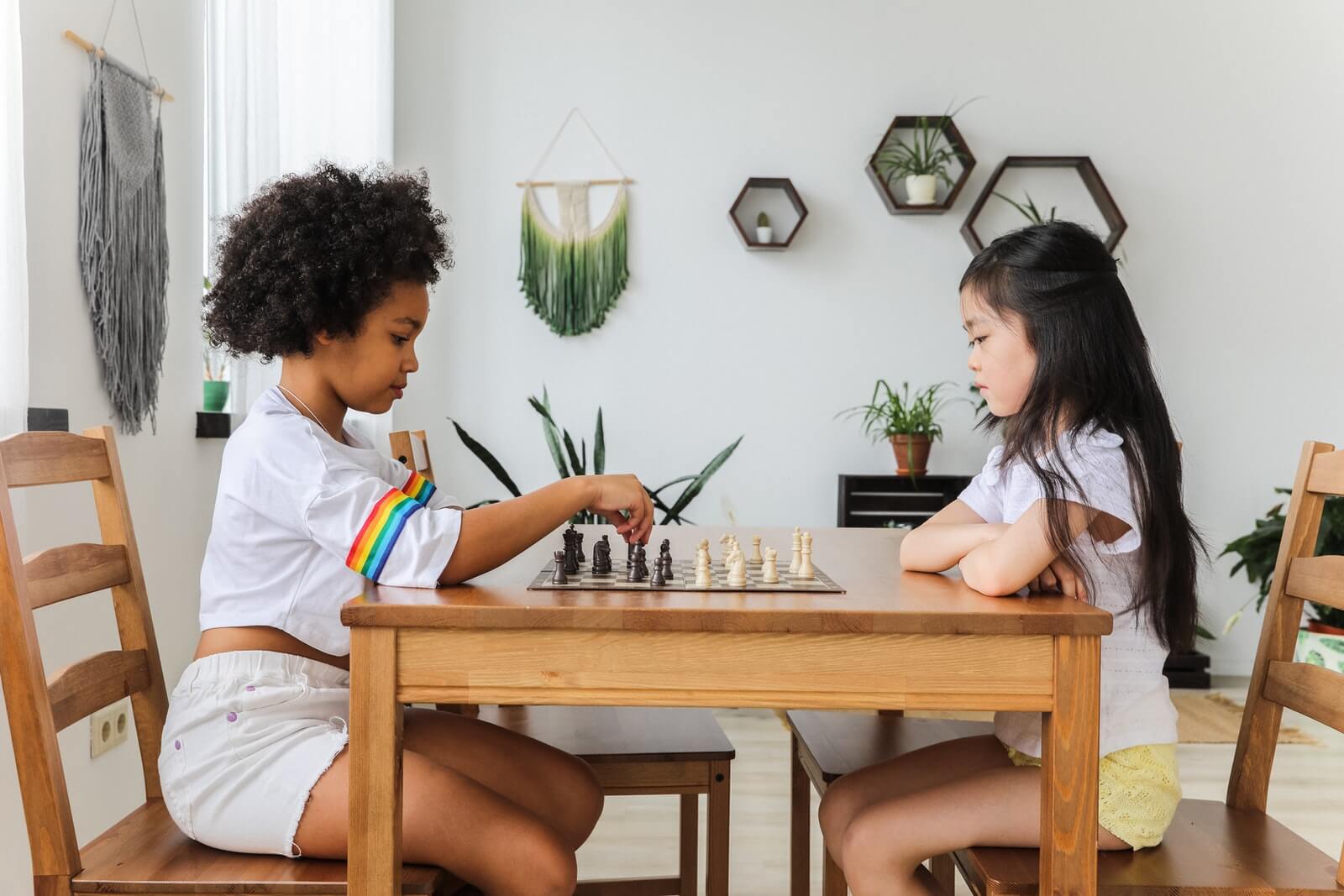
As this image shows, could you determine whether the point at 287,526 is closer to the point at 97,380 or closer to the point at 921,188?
the point at 97,380

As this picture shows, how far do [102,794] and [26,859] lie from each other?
38 centimetres

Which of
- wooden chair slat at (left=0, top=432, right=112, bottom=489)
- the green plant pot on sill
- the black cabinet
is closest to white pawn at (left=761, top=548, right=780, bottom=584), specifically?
wooden chair slat at (left=0, top=432, right=112, bottom=489)

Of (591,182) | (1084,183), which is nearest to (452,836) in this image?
(591,182)

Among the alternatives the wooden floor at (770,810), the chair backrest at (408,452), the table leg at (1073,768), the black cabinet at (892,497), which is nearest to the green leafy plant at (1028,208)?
the black cabinet at (892,497)

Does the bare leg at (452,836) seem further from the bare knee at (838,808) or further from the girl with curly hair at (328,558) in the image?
the bare knee at (838,808)

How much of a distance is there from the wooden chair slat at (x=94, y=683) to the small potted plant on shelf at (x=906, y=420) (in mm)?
3169

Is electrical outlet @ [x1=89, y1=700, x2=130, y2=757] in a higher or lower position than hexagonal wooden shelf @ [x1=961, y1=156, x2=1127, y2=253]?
lower

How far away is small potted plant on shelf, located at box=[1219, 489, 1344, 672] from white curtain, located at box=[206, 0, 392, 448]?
2873 mm

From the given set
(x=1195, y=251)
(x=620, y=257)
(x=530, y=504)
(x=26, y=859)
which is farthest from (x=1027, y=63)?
(x=26, y=859)

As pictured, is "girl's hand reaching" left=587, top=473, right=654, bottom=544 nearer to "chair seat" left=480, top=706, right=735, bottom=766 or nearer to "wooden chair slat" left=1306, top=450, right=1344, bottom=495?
"chair seat" left=480, top=706, right=735, bottom=766

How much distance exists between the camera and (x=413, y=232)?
1466 mm

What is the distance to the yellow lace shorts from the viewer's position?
4.12 ft

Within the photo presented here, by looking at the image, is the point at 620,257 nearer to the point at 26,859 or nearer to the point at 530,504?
the point at 26,859

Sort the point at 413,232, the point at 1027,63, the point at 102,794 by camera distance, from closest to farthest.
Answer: the point at 413,232 → the point at 102,794 → the point at 1027,63
